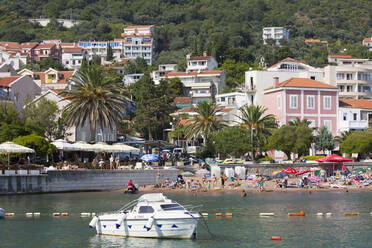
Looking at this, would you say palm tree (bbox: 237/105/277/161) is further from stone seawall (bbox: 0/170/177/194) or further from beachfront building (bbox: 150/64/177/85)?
beachfront building (bbox: 150/64/177/85)

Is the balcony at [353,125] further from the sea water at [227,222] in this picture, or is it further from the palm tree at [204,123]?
the sea water at [227,222]

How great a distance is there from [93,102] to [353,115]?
4344cm

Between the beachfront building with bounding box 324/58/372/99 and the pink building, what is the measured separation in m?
22.4

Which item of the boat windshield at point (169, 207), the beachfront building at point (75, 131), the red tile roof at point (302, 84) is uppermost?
the red tile roof at point (302, 84)

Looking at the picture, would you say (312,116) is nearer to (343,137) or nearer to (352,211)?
(343,137)

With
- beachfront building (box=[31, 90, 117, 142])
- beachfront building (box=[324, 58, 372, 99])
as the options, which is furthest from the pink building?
beachfront building (box=[31, 90, 117, 142])

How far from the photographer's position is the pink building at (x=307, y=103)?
310ft

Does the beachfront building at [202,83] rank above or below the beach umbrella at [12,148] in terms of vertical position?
above

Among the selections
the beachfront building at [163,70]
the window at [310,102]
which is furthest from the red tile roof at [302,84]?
the beachfront building at [163,70]

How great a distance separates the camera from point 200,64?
164 m

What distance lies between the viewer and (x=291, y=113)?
3711 inches

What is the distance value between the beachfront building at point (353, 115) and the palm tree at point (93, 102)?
120 feet

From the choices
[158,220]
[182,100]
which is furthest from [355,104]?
[158,220]

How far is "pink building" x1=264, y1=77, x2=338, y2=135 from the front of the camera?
94.4 meters
